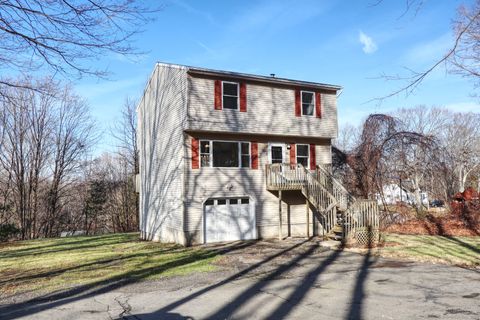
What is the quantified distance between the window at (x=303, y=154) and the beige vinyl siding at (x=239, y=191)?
37 cm

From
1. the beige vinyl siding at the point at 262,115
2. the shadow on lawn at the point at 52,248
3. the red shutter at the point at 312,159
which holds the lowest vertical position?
the shadow on lawn at the point at 52,248

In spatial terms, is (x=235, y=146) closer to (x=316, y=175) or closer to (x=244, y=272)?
(x=316, y=175)

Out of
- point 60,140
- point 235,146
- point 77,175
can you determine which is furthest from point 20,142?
point 235,146

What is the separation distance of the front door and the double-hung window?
1.30 m

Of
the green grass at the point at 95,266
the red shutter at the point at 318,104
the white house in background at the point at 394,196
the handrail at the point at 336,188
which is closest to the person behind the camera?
the green grass at the point at 95,266

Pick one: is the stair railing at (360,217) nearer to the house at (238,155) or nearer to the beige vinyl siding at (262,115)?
the house at (238,155)

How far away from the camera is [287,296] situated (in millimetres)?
7742

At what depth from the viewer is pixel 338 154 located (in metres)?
23.4

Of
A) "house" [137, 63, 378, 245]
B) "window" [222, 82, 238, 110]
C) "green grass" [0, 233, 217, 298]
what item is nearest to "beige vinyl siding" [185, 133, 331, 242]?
"house" [137, 63, 378, 245]

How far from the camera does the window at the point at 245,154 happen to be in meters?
18.2

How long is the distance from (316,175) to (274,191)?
2259 millimetres

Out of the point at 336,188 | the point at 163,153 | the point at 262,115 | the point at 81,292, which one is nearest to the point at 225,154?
the point at 262,115

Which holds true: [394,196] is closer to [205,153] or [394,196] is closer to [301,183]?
[301,183]

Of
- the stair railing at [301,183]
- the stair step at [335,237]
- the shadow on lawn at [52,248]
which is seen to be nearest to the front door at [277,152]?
the stair railing at [301,183]
